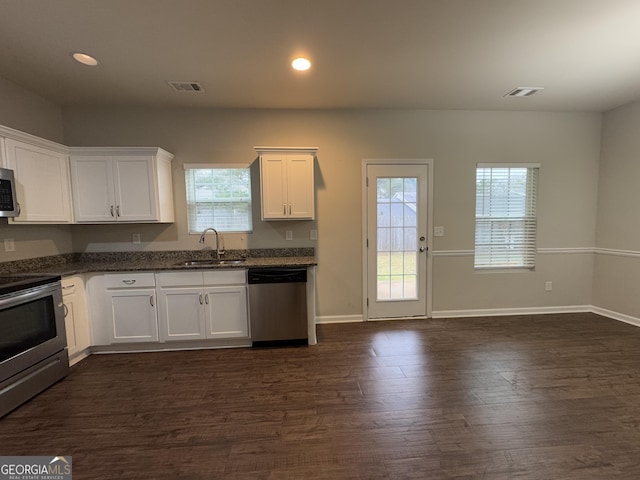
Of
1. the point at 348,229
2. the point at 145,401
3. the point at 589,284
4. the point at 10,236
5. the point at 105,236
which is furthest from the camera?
the point at 589,284

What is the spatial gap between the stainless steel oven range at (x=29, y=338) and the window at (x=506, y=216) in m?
4.73

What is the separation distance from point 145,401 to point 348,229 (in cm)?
269

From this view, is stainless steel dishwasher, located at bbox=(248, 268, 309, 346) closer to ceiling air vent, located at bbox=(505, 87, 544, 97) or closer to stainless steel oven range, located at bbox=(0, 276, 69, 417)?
stainless steel oven range, located at bbox=(0, 276, 69, 417)

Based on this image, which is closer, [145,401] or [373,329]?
[145,401]

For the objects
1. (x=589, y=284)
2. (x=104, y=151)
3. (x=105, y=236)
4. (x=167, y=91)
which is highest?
(x=167, y=91)

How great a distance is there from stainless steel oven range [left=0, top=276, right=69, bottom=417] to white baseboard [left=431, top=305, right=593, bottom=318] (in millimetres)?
4095

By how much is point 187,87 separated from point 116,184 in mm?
1324

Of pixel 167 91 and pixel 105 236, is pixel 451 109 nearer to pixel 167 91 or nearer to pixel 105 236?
pixel 167 91

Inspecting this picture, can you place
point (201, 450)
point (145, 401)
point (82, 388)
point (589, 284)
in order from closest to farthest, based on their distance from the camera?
1. point (201, 450)
2. point (145, 401)
3. point (82, 388)
4. point (589, 284)

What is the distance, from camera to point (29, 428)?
6.15 feet

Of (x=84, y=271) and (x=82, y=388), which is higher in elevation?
(x=84, y=271)

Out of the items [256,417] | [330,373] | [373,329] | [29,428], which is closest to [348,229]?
[373,329]

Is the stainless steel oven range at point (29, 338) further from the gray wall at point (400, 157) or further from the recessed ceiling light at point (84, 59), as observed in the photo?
the recessed ceiling light at point (84, 59)

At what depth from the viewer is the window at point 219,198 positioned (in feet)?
11.6
